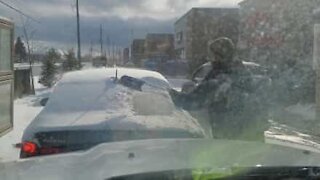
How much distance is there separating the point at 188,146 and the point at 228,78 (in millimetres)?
2745

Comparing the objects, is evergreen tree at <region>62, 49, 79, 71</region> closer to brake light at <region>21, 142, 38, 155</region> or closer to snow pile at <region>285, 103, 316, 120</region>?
snow pile at <region>285, 103, 316, 120</region>

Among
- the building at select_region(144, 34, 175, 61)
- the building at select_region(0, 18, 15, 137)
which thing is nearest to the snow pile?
the building at select_region(0, 18, 15, 137)

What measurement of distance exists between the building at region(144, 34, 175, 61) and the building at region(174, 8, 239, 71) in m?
14.2

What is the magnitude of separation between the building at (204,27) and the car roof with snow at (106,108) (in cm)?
4252

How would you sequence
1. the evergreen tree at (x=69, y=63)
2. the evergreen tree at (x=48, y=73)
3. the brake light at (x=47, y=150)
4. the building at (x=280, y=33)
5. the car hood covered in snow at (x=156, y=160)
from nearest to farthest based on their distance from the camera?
the car hood covered in snow at (x=156, y=160)
the brake light at (x=47, y=150)
the building at (x=280, y=33)
the evergreen tree at (x=48, y=73)
the evergreen tree at (x=69, y=63)

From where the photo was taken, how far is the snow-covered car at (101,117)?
4926mm

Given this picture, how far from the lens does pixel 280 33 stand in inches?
1182

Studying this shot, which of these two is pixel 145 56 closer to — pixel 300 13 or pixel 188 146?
pixel 300 13

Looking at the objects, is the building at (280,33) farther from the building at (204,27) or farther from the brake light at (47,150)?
the brake light at (47,150)

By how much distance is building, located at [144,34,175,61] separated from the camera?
84.0m

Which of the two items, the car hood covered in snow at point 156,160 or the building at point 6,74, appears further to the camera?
the building at point 6,74

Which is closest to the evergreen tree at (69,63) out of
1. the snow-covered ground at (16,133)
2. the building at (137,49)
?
the snow-covered ground at (16,133)

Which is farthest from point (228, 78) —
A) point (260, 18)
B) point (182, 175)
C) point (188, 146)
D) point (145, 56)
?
point (145, 56)

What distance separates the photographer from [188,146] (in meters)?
3.39
